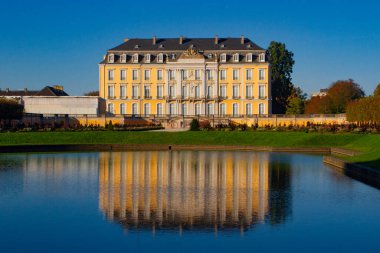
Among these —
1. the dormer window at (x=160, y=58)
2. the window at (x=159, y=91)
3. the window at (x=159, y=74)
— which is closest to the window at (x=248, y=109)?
the window at (x=159, y=91)

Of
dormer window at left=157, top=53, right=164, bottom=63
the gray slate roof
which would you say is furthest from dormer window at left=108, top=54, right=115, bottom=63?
dormer window at left=157, top=53, right=164, bottom=63

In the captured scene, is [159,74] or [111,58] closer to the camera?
[111,58]

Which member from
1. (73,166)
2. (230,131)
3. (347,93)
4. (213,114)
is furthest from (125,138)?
(347,93)

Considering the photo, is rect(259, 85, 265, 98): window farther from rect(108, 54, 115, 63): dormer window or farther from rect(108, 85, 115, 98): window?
rect(108, 54, 115, 63): dormer window

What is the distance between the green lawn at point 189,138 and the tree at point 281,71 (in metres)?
31.8

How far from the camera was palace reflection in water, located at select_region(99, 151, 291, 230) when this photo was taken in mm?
13492

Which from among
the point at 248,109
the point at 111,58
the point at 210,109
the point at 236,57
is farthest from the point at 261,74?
the point at 111,58

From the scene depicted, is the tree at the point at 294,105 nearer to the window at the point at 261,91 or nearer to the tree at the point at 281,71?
the tree at the point at 281,71

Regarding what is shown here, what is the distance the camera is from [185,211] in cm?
1445

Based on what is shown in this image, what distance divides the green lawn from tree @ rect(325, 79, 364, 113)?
1298 inches

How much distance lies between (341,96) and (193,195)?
66972 mm

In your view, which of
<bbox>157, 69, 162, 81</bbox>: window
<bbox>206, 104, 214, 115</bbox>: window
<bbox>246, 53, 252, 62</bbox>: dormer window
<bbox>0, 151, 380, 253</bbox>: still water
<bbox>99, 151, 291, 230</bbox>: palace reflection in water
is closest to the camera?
<bbox>0, 151, 380, 253</bbox>: still water

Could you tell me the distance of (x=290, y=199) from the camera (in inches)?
659

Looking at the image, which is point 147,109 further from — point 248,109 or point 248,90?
point 248,90
